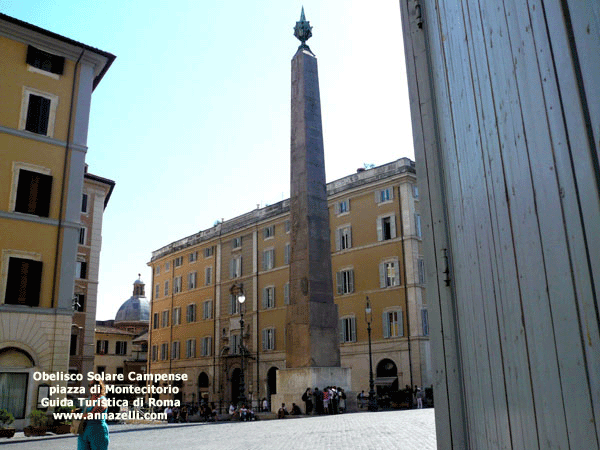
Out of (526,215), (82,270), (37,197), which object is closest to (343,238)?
(82,270)

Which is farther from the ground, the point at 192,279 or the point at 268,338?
the point at 192,279

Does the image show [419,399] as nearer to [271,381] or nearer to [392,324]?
[392,324]

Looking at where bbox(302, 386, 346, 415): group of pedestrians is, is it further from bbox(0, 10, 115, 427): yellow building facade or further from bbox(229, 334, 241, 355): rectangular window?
bbox(229, 334, 241, 355): rectangular window

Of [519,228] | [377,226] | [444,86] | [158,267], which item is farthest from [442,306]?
[158,267]

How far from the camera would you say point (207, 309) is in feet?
159

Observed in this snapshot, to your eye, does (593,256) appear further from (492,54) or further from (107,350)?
(107,350)

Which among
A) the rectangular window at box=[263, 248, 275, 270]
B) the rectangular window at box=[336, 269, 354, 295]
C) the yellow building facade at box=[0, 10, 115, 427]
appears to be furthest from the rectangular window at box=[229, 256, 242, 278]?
the yellow building facade at box=[0, 10, 115, 427]

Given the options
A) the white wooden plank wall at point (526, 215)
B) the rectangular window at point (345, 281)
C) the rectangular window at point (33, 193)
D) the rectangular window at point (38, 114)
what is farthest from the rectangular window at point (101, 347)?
the white wooden plank wall at point (526, 215)

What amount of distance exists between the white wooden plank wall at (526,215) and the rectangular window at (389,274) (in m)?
32.0

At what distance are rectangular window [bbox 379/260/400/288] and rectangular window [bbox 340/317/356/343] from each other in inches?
128

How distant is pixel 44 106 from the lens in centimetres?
2258

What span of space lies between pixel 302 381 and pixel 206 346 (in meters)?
30.3

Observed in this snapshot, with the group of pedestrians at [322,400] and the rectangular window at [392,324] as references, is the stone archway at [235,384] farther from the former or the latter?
the group of pedestrians at [322,400]

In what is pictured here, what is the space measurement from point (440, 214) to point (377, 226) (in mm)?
33076
